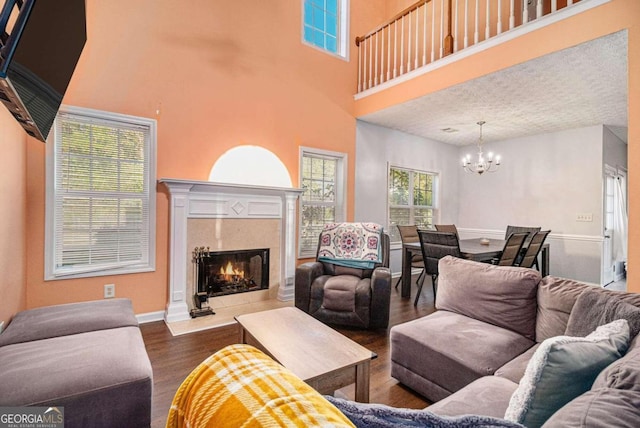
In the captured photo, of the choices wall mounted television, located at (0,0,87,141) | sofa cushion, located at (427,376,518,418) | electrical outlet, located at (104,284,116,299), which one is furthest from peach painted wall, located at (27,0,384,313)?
sofa cushion, located at (427,376,518,418)

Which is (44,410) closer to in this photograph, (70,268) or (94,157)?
(70,268)

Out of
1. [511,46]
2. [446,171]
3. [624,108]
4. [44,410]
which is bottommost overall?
[44,410]

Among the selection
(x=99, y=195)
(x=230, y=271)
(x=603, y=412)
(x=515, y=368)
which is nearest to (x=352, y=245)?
(x=230, y=271)

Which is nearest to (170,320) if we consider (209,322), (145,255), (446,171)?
(209,322)

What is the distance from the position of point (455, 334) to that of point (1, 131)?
3.28m

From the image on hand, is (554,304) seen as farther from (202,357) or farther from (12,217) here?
(12,217)

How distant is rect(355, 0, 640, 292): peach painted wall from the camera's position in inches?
89.2

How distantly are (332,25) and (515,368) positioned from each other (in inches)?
203

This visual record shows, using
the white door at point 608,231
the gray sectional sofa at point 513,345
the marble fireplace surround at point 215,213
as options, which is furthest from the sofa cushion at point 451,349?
the white door at point 608,231

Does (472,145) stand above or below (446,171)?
above

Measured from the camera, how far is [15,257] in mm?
2285

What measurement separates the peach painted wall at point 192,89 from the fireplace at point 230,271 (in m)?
0.37

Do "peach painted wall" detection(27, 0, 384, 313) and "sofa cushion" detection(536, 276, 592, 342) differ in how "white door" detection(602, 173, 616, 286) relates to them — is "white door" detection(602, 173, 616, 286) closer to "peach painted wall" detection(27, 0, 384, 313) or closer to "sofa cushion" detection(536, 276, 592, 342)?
"sofa cushion" detection(536, 276, 592, 342)

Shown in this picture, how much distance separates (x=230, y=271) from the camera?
3.67 meters
